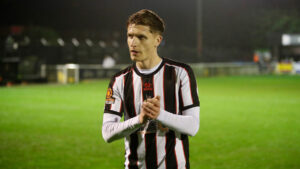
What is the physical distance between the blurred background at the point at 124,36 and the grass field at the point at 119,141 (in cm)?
1655

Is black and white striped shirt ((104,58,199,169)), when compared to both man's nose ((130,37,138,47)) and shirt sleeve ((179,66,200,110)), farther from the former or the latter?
man's nose ((130,37,138,47))

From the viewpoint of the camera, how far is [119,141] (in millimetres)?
10000

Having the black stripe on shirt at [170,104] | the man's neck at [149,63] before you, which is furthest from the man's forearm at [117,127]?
the man's neck at [149,63]

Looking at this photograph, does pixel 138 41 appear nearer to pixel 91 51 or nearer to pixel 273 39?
pixel 91 51

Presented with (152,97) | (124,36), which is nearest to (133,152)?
(152,97)

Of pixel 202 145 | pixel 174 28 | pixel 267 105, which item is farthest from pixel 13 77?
pixel 174 28

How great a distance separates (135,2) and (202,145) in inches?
2086

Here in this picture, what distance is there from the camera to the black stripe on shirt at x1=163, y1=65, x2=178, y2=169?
10.7ft

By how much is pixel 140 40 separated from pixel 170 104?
0.50 m

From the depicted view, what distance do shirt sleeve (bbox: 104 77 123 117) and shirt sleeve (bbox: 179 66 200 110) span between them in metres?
0.44

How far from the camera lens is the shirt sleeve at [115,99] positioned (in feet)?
11.0

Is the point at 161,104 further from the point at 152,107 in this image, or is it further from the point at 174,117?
the point at 152,107

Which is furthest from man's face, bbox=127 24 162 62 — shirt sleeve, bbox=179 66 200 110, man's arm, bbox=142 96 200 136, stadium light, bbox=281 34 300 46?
stadium light, bbox=281 34 300 46

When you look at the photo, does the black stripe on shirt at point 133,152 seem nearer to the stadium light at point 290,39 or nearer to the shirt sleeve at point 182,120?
the shirt sleeve at point 182,120
